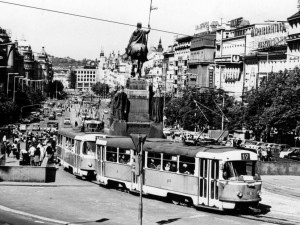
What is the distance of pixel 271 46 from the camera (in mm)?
131875

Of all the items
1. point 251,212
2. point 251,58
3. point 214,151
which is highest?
point 251,58

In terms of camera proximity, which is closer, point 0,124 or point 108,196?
point 108,196

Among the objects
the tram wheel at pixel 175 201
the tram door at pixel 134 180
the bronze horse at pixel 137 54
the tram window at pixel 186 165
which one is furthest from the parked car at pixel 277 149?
the tram window at pixel 186 165

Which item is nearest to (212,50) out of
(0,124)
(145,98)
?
(0,124)

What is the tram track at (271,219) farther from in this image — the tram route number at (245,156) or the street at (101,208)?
the tram route number at (245,156)

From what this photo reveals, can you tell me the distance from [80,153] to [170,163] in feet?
33.8

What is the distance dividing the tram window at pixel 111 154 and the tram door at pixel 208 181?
278 inches

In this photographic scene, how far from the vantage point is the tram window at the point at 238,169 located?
28750mm

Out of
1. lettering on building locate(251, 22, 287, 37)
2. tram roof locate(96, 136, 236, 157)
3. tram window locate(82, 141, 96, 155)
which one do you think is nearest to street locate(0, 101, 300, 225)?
tram roof locate(96, 136, 236, 157)

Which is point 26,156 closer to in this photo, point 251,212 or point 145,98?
point 145,98

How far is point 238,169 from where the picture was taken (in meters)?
29.1

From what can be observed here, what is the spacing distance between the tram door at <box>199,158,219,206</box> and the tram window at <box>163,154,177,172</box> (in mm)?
1819

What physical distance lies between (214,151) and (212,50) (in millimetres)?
148627

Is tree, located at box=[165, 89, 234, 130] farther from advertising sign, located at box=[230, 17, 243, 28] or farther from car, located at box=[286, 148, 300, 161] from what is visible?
advertising sign, located at box=[230, 17, 243, 28]
